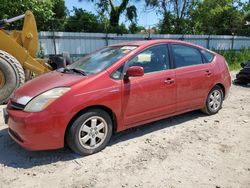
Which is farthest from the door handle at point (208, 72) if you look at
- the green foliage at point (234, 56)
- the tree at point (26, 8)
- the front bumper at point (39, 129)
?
the green foliage at point (234, 56)

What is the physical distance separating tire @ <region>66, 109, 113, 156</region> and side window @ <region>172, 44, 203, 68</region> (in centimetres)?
182

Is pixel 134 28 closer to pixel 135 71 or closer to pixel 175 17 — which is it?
pixel 175 17

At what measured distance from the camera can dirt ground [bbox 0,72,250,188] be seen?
3628mm

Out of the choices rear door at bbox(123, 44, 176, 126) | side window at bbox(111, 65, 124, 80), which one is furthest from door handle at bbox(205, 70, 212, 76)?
side window at bbox(111, 65, 124, 80)

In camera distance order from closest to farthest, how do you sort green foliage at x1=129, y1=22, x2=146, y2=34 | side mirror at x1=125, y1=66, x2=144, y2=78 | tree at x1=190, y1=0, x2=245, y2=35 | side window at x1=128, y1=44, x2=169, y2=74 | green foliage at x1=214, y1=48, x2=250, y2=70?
side mirror at x1=125, y1=66, x2=144, y2=78
side window at x1=128, y1=44, x2=169, y2=74
green foliage at x1=214, y1=48, x2=250, y2=70
green foliage at x1=129, y1=22, x2=146, y2=34
tree at x1=190, y1=0, x2=245, y2=35

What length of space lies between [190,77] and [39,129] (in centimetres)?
290

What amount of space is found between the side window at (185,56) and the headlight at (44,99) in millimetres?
2253

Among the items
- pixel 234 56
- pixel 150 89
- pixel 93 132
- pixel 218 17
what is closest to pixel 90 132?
pixel 93 132

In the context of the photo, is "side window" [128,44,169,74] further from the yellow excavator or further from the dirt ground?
the yellow excavator

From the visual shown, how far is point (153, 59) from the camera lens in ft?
16.5

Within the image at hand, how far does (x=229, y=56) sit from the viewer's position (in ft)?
57.5

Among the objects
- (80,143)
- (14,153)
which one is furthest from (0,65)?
(80,143)

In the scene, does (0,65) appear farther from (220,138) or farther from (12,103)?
(220,138)

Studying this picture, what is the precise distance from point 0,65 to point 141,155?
4.52 m
